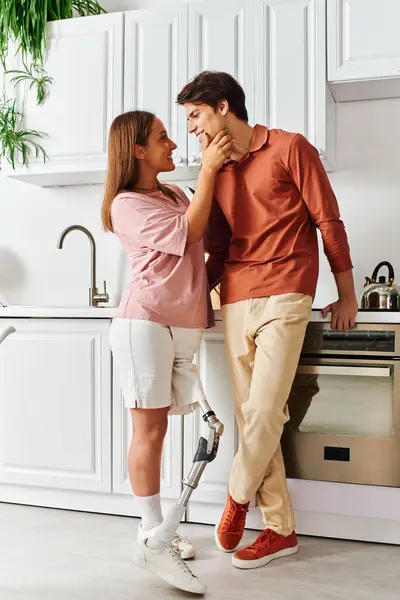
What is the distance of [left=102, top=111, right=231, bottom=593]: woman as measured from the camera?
2045mm

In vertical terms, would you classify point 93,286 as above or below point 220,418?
above

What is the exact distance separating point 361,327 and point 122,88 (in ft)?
4.85

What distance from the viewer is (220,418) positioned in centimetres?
246

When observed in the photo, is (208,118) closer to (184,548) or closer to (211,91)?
(211,91)

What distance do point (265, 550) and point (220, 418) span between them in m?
0.49

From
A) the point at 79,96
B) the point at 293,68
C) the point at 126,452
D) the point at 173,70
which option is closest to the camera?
the point at 126,452

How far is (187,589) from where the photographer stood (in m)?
1.90

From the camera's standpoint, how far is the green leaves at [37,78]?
9.96ft

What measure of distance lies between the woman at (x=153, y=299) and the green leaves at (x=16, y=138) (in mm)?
1003

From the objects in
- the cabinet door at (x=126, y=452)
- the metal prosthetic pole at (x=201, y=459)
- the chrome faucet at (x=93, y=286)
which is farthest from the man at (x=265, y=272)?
the chrome faucet at (x=93, y=286)

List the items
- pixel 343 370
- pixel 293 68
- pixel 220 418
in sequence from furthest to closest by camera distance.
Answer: pixel 293 68 → pixel 220 418 → pixel 343 370

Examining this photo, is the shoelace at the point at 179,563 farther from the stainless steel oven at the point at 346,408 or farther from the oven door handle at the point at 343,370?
the oven door handle at the point at 343,370

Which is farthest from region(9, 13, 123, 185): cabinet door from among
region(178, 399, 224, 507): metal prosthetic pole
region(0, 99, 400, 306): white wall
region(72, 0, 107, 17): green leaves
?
region(178, 399, 224, 507): metal prosthetic pole

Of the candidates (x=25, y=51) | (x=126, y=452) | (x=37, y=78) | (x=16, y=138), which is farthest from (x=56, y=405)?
(x=25, y=51)
